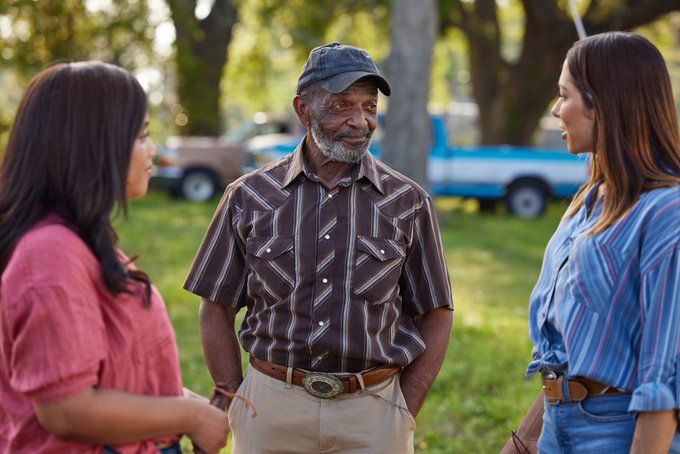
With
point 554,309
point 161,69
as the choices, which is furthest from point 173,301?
point 161,69

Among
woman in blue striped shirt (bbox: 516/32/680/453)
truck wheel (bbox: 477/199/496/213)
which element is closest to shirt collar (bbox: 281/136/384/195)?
woman in blue striped shirt (bbox: 516/32/680/453)

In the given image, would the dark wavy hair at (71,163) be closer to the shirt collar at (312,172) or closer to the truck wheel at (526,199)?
the shirt collar at (312,172)

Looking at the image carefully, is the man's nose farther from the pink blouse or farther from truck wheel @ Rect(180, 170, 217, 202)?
truck wheel @ Rect(180, 170, 217, 202)

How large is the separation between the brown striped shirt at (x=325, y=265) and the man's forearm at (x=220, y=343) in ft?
0.25

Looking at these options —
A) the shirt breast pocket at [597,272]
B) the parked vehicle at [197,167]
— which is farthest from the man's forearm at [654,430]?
the parked vehicle at [197,167]

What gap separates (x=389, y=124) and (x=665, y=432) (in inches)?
565

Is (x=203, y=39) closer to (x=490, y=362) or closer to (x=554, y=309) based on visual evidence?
(x=490, y=362)

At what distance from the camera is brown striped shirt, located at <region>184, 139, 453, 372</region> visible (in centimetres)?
350

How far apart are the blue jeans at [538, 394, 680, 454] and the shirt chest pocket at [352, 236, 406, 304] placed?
81 centimetres

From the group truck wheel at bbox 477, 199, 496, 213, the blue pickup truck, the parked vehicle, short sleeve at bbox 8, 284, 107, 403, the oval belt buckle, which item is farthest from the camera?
truck wheel at bbox 477, 199, 496, 213

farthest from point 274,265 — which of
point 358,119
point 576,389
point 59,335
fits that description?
point 59,335

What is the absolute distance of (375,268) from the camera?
356 cm

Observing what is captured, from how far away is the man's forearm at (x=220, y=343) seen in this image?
3785mm

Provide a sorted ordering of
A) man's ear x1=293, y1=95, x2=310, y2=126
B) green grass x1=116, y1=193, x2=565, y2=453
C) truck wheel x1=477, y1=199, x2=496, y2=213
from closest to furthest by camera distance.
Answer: man's ear x1=293, y1=95, x2=310, y2=126
green grass x1=116, y1=193, x2=565, y2=453
truck wheel x1=477, y1=199, x2=496, y2=213
